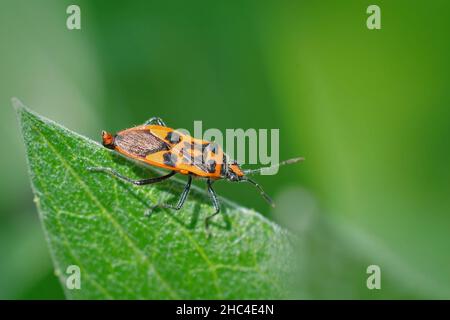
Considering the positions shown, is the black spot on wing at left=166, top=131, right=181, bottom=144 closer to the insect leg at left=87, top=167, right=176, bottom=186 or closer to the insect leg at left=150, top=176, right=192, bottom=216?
the insect leg at left=87, top=167, right=176, bottom=186

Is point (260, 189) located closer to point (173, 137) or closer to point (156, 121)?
point (173, 137)

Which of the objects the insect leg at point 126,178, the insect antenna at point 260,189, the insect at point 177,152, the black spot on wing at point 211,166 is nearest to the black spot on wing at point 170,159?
the insect at point 177,152

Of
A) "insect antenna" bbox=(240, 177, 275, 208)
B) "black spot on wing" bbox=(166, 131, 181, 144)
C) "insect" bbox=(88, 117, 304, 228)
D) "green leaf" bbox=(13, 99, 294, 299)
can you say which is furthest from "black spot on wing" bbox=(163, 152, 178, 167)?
"green leaf" bbox=(13, 99, 294, 299)

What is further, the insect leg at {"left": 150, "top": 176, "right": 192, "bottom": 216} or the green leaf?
the insect leg at {"left": 150, "top": 176, "right": 192, "bottom": 216}

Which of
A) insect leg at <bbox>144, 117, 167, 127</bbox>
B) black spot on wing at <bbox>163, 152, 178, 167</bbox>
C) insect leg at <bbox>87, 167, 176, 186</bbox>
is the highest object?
insect leg at <bbox>144, 117, 167, 127</bbox>

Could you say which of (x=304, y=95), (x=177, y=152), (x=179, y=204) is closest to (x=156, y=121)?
(x=177, y=152)

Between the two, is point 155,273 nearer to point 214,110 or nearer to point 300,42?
point 214,110

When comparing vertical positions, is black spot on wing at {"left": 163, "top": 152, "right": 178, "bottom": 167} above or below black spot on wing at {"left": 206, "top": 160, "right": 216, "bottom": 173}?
above
